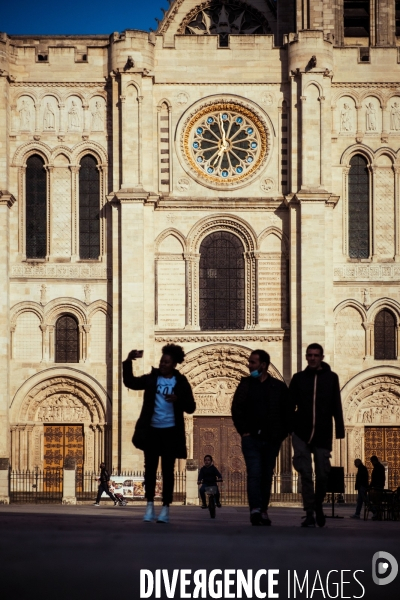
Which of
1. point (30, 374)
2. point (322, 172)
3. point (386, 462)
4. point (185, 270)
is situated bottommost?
point (386, 462)

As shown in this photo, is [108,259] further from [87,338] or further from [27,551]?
[27,551]

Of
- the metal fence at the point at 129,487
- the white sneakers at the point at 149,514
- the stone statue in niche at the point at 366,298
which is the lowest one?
the metal fence at the point at 129,487

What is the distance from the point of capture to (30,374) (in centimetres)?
3662

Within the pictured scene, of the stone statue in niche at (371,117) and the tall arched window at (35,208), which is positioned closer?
the tall arched window at (35,208)

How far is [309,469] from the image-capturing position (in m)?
13.3

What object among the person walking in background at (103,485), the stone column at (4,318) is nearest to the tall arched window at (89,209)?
Answer: the stone column at (4,318)

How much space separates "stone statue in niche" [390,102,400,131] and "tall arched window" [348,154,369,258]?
125 cm

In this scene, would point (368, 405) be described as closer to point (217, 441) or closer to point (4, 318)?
point (217, 441)

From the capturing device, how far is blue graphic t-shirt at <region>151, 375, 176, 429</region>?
13.3 meters

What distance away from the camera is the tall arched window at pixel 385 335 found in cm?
3709

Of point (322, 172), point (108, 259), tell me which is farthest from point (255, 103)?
point (108, 259)

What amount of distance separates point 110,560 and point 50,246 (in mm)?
28527

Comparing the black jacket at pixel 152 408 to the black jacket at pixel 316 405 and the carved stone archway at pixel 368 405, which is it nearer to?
the black jacket at pixel 316 405

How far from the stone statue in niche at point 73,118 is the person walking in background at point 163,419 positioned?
24.6 meters
